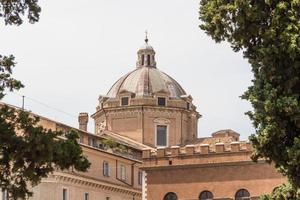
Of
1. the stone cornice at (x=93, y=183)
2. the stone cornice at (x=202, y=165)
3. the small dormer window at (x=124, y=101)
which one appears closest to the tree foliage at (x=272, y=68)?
the stone cornice at (x=202, y=165)

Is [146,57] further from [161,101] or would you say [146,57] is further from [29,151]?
[29,151]

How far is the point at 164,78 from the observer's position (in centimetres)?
7269

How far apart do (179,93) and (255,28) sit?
4770cm

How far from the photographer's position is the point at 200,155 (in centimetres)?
4997

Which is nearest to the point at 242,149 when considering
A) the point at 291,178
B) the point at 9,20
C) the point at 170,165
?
the point at 170,165

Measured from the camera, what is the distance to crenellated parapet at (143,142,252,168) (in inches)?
1932

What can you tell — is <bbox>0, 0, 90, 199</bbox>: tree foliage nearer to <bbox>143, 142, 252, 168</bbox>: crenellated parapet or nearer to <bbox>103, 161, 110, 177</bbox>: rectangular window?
<bbox>143, 142, 252, 168</bbox>: crenellated parapet

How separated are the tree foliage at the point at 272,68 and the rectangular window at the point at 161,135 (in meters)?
44.4

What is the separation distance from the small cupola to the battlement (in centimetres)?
2306

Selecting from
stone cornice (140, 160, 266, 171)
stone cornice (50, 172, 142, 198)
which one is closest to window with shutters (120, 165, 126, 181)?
stone cornice (50, 172, 142, 198)

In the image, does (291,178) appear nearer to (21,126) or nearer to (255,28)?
(255,28)

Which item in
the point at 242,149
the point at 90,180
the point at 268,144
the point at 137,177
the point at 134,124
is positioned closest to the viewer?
the point at 268,144

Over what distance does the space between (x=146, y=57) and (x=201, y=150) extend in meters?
25.8

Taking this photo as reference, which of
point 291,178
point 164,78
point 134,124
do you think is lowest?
point 291,178
